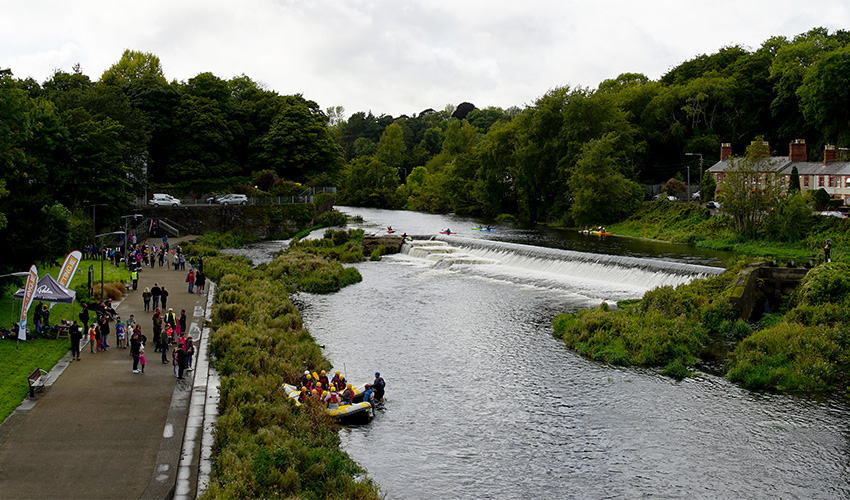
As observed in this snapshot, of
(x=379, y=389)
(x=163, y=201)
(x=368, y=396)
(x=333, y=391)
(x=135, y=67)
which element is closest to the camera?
(x=368, y=396)

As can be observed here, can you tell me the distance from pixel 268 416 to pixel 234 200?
221 ft

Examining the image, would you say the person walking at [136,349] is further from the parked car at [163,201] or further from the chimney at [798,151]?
the chimney at [798,151]

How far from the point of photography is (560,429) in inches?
915

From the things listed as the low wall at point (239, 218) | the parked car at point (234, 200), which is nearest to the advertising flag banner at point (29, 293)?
the low wall at point (239, 218)

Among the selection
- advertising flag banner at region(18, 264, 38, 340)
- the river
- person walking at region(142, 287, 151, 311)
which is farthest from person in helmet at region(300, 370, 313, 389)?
person walking at region(142, 287, 151, 311)

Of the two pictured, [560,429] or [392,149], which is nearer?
[560,429]

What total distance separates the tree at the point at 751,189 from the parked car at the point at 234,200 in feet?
174

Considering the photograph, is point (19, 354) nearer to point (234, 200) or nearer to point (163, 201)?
point (163, 201)

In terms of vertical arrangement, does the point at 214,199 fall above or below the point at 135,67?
below

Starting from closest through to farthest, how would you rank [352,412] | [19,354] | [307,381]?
1. [352,412]
2. [307,381]
3. [19,354]

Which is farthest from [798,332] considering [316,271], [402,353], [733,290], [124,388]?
[316,271]

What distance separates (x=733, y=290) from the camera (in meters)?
36.4

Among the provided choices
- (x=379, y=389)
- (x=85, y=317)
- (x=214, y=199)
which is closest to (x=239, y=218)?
(x=214, y=199)

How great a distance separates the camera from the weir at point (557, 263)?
149ft
